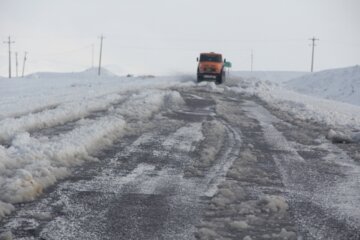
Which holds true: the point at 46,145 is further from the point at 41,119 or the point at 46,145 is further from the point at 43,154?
the point at 41,119

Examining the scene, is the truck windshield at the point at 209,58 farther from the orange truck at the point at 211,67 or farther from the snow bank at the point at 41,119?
the snow bank at the point at 41,119

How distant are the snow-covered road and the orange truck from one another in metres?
27.7

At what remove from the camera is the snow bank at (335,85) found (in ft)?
176

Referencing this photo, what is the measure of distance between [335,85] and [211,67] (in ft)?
88.3

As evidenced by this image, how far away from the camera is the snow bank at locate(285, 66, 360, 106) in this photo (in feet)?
176

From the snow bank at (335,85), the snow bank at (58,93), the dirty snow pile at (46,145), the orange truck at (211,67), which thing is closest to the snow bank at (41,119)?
the dirty snow pile at (46,145)

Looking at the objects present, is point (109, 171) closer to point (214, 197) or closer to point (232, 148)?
point (214, 197)

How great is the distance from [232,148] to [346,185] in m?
2.97

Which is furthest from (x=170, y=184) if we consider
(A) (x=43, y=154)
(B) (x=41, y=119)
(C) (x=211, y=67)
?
(C) (x=211, y=67)

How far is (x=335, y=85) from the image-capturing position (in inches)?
2398

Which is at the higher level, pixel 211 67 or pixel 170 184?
pixel 211 67

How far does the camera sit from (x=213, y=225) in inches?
193

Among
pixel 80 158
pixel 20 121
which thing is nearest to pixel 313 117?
pixel 20 121

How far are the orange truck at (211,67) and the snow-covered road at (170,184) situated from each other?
2771 centimetres
